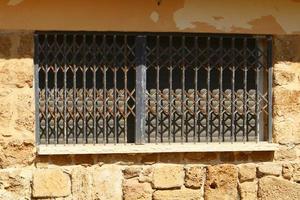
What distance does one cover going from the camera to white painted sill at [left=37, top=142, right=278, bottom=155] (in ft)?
16.3

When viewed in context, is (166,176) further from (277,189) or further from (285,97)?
(285,97)

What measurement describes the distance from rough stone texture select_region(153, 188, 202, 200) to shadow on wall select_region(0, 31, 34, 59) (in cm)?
166

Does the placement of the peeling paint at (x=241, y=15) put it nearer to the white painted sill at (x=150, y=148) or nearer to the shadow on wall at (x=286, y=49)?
the shadow on wall at (x=286, y=49)

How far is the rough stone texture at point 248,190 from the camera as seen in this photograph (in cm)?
526

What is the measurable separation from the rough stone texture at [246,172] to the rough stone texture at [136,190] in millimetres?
859

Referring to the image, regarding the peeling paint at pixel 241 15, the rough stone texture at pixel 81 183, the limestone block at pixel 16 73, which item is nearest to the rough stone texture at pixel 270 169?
the peeling paint at pixel 241 15

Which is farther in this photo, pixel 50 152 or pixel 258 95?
pixel 258 95

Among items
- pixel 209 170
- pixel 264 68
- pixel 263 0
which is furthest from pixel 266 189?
pixel 263 0

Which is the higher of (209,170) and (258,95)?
(258,95)

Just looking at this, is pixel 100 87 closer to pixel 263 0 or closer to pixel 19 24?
pixel 19 24

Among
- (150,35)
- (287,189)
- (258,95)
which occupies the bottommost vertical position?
(287,189)

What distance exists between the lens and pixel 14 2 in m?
4.86

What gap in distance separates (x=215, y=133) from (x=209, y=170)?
0.37 metres

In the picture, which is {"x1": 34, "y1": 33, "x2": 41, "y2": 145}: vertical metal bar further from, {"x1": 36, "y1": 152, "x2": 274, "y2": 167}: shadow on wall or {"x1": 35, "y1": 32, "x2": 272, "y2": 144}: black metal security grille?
{"x1": 36, "y1": 152, "x2": 274, "y2": 167}: shadow on wall
